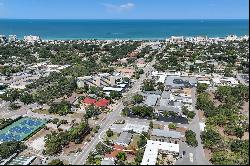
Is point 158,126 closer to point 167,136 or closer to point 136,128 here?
point 136,128

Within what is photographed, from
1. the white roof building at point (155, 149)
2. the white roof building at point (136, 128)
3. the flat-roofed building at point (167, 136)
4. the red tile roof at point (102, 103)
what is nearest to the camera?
the white roof building at point (155, 149)

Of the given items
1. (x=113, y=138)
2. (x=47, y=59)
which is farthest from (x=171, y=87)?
(x=47, y=59)

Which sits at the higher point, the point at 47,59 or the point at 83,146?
the point at 47,59

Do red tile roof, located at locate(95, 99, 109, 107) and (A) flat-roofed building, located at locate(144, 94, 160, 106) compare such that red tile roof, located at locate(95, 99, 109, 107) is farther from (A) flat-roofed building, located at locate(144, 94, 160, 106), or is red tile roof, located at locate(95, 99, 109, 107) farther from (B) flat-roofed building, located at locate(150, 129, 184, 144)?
(B) flat-roofed building, located at locate(150, 129, 184, 144)

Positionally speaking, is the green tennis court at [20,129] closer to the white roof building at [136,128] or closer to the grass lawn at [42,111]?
the grass lawn at [42,111]

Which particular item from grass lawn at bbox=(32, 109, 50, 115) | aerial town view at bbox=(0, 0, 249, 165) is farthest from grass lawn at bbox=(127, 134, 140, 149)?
grass lawn at bbox=(32, 109, 50, 115)

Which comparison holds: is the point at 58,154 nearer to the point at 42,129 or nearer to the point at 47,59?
the point at 42,129

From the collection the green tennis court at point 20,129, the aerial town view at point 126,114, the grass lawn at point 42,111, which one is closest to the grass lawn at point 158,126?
the aerial town view at point 126,114

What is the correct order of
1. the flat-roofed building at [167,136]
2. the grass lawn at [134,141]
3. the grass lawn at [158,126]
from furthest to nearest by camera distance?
the grass lawn at [158,126] < the flat-roofed building at [167,136] < the grass lawn at [134,141]

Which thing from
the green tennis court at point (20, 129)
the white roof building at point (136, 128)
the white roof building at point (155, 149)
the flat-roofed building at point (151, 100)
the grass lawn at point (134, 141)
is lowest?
the grass lawn at point (134, 141)
